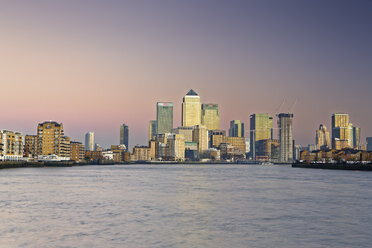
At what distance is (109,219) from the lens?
144 ft

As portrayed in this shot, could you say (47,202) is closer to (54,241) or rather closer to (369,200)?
(54,241)

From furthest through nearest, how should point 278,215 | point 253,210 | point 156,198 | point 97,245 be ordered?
point 156,198 → point 253,210 → point 278,215 → point 97,245

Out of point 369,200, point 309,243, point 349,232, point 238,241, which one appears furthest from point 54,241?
point 369,200

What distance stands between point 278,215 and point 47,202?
→ 29817 millimetres

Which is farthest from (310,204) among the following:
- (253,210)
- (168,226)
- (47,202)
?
(47,202)

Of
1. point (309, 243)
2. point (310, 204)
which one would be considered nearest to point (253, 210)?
point (310, 204)

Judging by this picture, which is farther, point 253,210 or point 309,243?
point 253,210

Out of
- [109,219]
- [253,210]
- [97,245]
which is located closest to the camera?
[97,245]

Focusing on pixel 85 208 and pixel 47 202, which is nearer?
pixel 85 208

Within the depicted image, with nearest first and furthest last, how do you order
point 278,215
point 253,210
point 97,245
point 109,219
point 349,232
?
point 97,245
point 349,232
point 109,219
point 278,215
point 253,210

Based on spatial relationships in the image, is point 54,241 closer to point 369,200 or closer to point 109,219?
point 109,219

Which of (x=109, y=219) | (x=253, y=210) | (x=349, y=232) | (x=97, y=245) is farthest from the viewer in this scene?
(x=253, y=210)

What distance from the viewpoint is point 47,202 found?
5772 centimetres

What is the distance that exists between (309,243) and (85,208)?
2806 centimetres
